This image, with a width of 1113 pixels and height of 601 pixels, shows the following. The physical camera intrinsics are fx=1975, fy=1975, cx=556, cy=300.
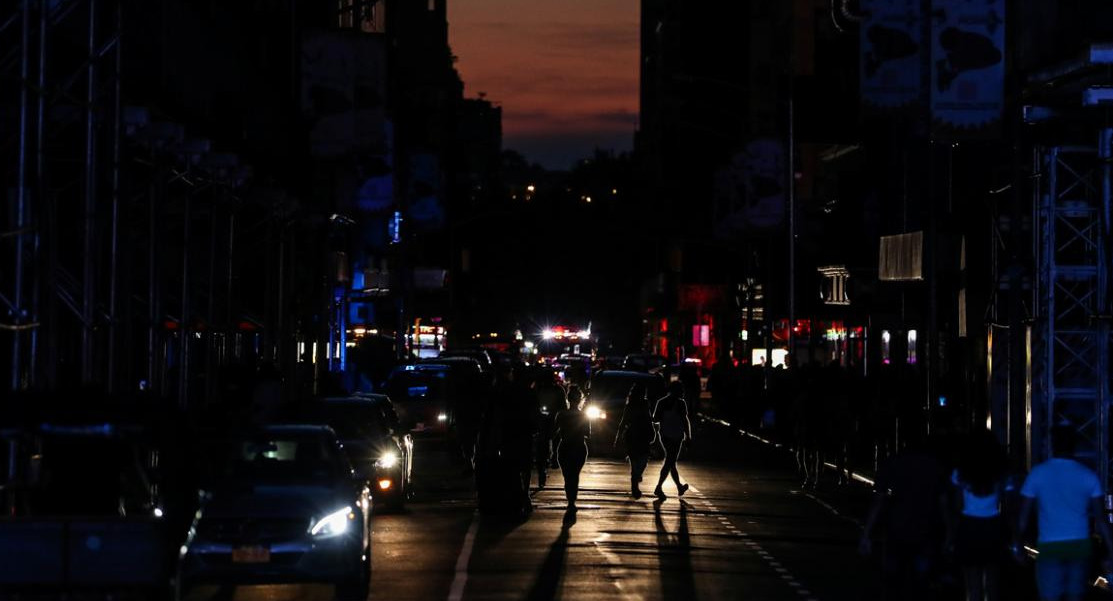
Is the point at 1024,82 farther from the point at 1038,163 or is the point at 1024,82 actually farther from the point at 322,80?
the point at 322,80

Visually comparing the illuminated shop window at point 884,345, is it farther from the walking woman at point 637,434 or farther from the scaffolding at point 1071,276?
the scaffolding at point 1071,276

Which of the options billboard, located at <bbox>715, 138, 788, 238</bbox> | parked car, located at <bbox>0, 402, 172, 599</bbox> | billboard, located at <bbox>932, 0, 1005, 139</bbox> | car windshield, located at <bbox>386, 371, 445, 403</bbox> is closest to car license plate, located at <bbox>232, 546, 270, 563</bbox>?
parked car, located at <bbox>0, 402, 172, 599</bbox>

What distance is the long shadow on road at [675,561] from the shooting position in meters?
17.5

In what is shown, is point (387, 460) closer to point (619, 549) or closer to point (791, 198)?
point (619, 549)

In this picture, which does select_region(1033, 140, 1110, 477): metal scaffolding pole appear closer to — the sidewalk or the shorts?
the sidewalk

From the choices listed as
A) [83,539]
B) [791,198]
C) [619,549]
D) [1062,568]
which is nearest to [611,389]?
[791,198]

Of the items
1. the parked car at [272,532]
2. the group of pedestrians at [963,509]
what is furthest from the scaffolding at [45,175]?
the group of pedestrians at [963,509]

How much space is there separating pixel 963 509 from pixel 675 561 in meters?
5.99

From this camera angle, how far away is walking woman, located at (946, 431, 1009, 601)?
14234mm

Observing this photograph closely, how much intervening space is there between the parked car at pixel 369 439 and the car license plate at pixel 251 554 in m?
8.47

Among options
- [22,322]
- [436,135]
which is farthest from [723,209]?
[436,135]

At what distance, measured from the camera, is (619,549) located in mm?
21219

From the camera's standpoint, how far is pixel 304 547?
16359 mm

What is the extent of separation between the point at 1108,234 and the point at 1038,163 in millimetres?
1085
